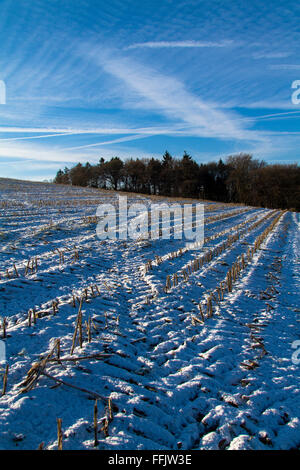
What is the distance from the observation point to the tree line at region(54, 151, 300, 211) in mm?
50781

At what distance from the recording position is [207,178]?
56.6 meters

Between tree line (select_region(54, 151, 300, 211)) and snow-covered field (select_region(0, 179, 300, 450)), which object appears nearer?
snow-covered field (select_region(0, 179, 300, 450))

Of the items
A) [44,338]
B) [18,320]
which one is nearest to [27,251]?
[18,320]

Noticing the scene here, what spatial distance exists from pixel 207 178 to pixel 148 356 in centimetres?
5666

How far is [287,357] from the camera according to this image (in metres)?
3.33

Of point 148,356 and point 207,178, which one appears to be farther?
point 207,178

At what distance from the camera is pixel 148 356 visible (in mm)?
3244

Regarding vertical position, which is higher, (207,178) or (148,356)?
(207,178)

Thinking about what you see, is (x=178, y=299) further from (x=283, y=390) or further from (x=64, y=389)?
(x=64, y=389)

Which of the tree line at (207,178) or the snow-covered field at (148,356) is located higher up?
the tree line at (207,178)

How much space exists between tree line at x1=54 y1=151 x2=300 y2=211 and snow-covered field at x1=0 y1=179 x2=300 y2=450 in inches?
1949

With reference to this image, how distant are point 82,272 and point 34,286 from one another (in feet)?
4.30

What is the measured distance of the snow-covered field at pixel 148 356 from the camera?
2.17 meters

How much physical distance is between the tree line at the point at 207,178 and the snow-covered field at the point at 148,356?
49.5 metres
